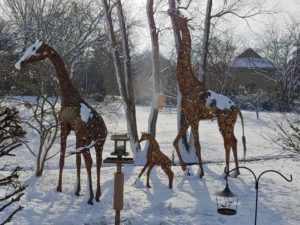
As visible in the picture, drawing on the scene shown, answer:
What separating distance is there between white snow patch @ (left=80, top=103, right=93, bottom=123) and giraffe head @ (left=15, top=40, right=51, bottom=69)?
1.15 metres

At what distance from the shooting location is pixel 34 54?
7.37 metres

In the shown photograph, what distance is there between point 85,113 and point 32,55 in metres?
1.39

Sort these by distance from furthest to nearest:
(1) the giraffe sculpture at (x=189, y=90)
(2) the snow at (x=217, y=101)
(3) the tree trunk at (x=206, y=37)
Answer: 1. (3) the tree trunk at (x=206, y=37)
2. (2) the snow at (x=217, y=101)
3. (1) the giraffe sculpture at (x=189, y=90)

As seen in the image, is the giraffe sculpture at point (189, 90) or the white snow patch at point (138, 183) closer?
the white snow patch at point (138, 183)

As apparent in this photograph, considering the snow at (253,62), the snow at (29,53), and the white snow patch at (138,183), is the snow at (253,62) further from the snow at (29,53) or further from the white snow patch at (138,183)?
the snow at (29,53)

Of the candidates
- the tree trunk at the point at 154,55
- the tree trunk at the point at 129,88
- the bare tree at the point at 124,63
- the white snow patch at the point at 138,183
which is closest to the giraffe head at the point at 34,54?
the white snow patch at the point at 138,183

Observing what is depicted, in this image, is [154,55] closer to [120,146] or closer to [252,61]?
[120,146]

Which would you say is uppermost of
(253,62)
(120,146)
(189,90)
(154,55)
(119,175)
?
(253,62)

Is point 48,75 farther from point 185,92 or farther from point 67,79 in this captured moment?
point 185,92

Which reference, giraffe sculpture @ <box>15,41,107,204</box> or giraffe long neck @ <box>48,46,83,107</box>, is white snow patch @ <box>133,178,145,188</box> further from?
giraffe long neck @ <box>48,46,83,107</box>

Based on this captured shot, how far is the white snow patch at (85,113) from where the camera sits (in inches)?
294

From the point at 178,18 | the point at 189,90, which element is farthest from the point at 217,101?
the point at 178,18

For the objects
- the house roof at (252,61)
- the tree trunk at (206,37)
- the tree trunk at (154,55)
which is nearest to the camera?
the tree trunk at (206,37)

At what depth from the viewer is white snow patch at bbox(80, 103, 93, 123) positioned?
7477 millimetres
